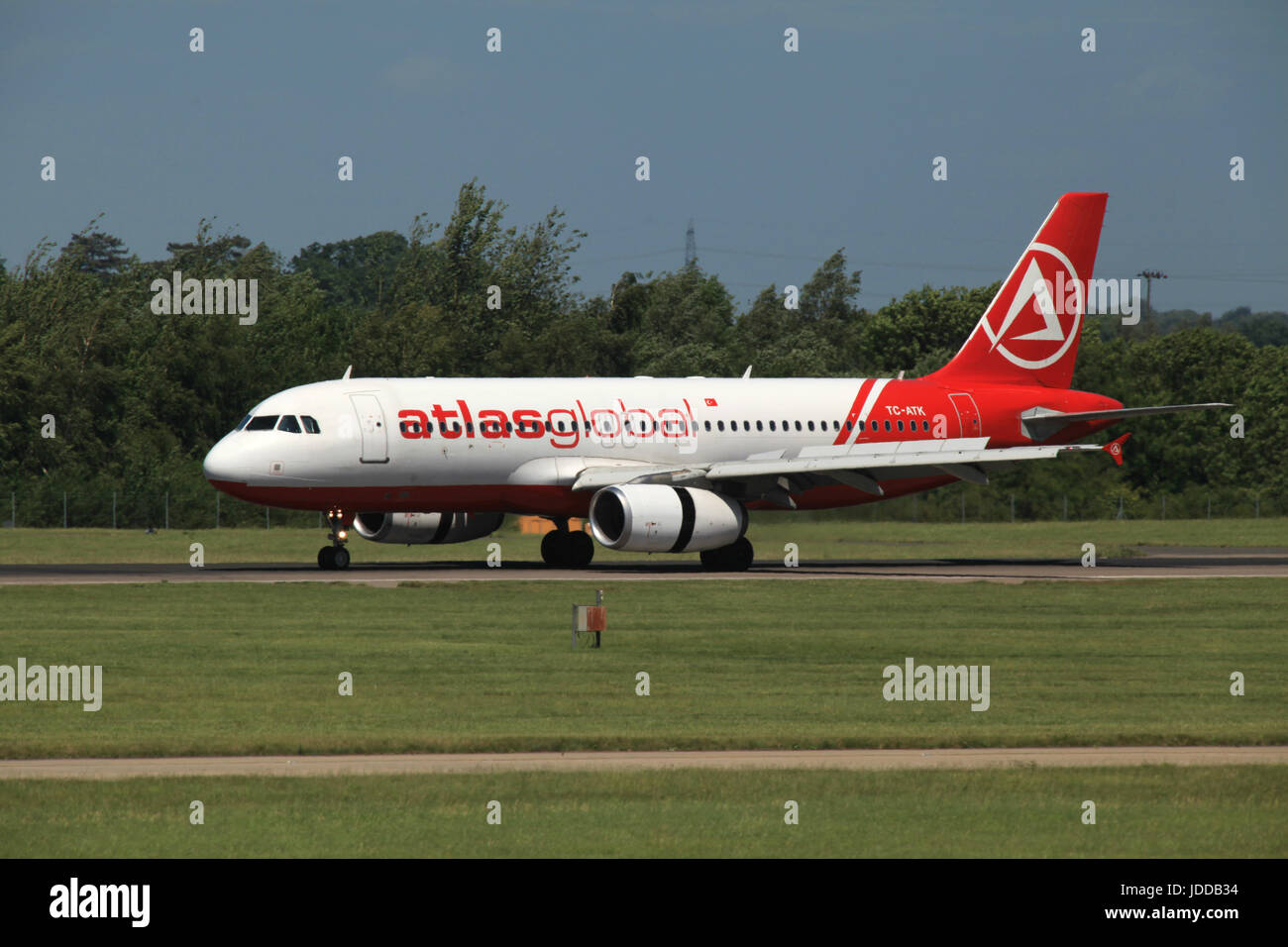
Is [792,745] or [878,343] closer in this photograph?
[792,745]

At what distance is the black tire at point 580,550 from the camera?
4894 centimetres

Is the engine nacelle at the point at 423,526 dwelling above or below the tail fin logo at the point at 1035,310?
below

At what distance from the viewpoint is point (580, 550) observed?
161 feet

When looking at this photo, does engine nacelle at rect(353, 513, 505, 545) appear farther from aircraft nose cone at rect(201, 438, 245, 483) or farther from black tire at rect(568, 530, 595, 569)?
aircraft nose cone at rect(201, 438, 245, 483)

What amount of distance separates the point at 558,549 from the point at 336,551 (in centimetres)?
610

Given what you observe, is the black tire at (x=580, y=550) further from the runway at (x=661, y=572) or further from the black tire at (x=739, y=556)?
the black tire at (x=739, y=556)

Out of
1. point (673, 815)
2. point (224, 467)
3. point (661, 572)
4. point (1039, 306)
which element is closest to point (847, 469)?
point (661, 572)

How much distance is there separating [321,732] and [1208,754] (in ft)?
30.7

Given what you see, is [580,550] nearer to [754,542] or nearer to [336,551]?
[336,551]

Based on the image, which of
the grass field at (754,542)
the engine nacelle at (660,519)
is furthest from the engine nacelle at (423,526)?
the engine nacelle at (660,519)

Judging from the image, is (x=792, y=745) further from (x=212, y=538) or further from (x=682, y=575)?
(x=212, y=538)

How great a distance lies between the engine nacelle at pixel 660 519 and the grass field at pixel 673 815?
88.4ft

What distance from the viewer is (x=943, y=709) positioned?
22734 millimetres
